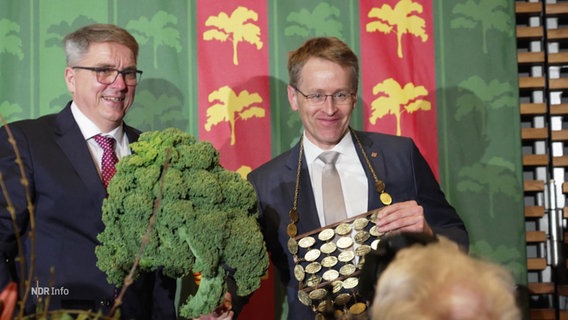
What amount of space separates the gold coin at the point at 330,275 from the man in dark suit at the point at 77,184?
0.50 m

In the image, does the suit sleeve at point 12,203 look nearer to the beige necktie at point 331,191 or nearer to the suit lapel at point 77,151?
the suit lapel at point 77,151

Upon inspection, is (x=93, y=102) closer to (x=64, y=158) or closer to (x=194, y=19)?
(x=64, y=158)

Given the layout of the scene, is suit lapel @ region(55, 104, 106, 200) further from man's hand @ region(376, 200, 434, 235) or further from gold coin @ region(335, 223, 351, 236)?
man's hand @ region(376, 200, 434, 235)

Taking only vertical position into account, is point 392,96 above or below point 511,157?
above

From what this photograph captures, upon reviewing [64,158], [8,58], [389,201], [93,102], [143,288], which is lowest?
[143,288]

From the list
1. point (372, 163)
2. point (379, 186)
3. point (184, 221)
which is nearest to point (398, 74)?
point (372, 163)

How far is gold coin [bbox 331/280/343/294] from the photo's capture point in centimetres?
232

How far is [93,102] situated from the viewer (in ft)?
7.86

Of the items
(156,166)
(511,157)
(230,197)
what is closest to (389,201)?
(230,197)

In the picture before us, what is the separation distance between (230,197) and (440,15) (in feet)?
6.04

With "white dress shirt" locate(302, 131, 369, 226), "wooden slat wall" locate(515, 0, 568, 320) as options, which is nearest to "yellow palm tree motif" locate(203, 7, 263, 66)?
"white dress shirt" locate(302, 131, 369, 226)

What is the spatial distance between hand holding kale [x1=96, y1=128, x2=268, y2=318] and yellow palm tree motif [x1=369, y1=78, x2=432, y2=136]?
150 cm

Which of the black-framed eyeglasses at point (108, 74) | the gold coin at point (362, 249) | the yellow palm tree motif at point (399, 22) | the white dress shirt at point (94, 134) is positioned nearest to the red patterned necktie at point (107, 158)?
the white dress shirt at point (94, 134)

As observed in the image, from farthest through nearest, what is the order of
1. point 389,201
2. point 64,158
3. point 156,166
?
point 389,201 → point 64,158 → point 156,166
